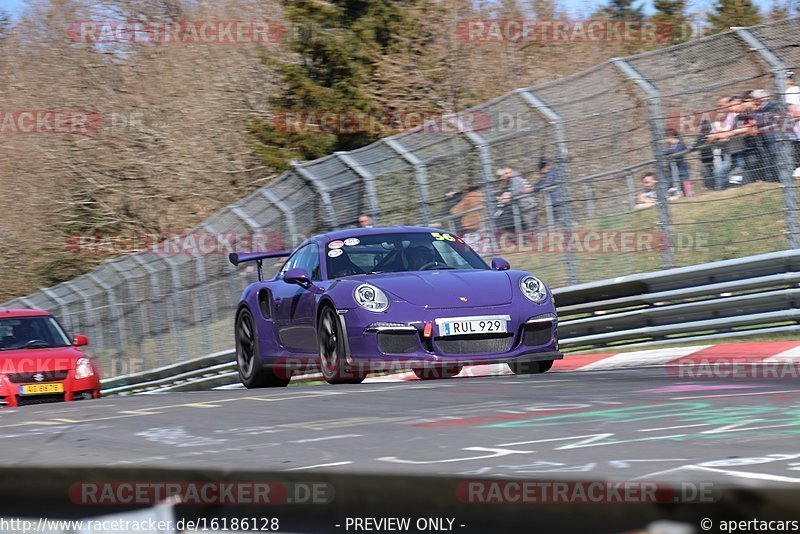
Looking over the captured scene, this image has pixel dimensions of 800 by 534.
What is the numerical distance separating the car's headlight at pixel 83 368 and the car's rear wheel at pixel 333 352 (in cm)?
387

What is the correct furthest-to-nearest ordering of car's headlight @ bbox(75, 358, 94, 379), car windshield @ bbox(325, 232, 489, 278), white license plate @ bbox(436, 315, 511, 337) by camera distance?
1. car's headlight @ bbox(75, 358, 94, 379)
2. car windshield @ bbox(325, 232, 489, 278)
3. white license plate @ bbox(436, 315, 511, 337)

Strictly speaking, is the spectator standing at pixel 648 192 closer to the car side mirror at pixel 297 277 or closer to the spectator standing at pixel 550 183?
the spectator standing at pixel 550 183

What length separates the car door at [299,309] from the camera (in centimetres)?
969

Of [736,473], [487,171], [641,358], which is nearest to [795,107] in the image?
[641,358]

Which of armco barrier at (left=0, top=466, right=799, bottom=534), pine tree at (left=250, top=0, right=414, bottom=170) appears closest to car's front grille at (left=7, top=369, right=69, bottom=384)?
armco barrier at (left=0, top=466, right=799, bottom=534)

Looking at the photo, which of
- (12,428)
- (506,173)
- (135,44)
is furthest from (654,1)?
(12,428)

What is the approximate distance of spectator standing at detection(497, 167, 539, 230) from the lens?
11805 mm

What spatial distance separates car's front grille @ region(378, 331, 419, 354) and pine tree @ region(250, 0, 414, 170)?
2403 centimetres

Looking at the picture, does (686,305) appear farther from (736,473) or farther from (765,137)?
(736,473)

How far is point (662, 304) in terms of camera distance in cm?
1075

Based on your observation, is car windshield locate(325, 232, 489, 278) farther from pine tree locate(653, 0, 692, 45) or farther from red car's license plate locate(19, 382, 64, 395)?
pine tree locate(653, 0, 692, 45)

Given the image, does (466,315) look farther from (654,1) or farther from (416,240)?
(654,1)

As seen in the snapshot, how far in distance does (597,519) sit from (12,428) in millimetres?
4815

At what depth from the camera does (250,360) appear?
1124 cm
